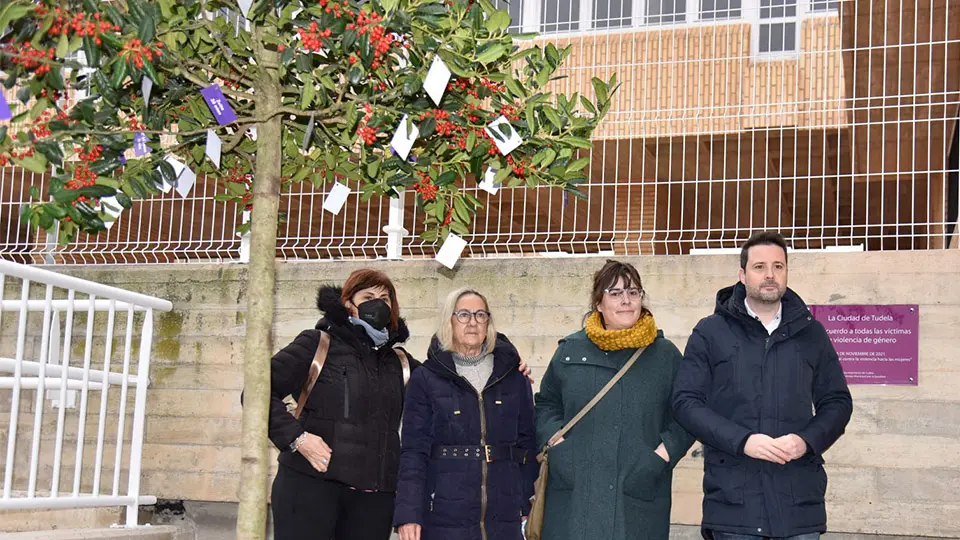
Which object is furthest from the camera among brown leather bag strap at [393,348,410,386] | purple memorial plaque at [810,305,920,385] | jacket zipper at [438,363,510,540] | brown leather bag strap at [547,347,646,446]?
purple memorial plaque at [810,305,920,385]

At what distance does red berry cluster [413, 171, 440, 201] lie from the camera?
173 inches

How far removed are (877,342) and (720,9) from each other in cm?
274

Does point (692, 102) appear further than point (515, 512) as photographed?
Yes

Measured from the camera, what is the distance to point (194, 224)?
866 cm

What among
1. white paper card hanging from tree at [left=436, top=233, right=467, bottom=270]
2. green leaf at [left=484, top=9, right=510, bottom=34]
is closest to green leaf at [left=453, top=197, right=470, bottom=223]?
green leaf at [left=484, top=9, right=510, bottom=34]

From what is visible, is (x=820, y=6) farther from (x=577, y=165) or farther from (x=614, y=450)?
(x=614, y=450)

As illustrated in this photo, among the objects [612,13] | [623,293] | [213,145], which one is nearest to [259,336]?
[213,145]

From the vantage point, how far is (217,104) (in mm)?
3910

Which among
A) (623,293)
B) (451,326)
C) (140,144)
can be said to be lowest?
(451,326)

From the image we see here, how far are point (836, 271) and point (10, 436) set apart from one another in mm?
4774

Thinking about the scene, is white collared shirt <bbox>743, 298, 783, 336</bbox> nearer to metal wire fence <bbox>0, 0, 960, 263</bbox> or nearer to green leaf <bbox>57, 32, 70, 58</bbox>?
metal wire fence <bbox>0, 0, 960, 263</bbox>

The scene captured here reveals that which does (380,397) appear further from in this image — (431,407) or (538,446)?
(538,446)

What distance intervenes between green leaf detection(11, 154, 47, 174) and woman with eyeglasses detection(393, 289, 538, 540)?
2.04 meters

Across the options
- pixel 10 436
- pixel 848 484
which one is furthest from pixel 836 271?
pixel 10 436
